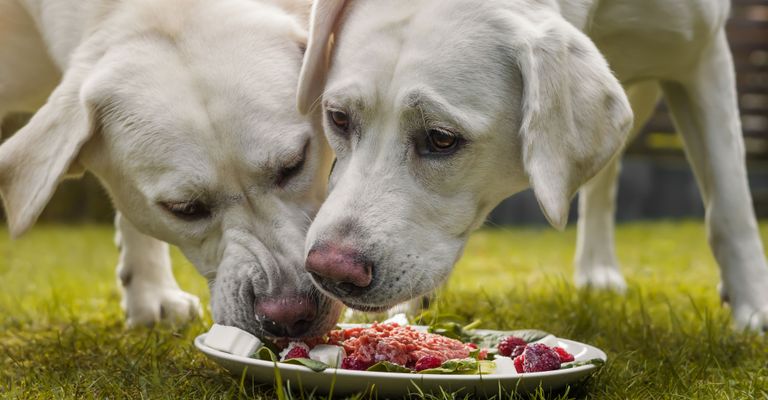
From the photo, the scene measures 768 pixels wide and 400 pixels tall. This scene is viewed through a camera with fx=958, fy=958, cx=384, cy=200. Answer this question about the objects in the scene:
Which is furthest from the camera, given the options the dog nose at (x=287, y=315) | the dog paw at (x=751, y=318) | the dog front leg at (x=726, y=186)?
the dog front leg at (x=726, y=186)

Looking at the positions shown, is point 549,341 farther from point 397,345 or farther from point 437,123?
point 437,123

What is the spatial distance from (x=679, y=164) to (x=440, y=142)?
9272mm

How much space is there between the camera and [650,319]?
3.98 m

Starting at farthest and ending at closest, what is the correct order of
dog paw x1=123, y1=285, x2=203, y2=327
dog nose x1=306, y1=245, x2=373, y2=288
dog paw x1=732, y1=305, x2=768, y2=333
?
dog paw x1=123, y1=285, x2=203, y2=327
dog paw x1=732, y1=305, x2=768, y2=333
dog nose x1=306, y1=245, x2=373, y2=288

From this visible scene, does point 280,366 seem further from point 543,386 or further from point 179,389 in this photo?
point 543,386

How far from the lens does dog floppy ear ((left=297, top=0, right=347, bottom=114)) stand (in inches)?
120

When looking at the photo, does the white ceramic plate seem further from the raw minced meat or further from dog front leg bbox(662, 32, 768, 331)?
dog front leg bbox(662, 32, 768, 331)

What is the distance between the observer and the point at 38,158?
3041mm

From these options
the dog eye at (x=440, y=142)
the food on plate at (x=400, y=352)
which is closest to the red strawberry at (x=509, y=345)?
the food on plate at (x=400, y=352)

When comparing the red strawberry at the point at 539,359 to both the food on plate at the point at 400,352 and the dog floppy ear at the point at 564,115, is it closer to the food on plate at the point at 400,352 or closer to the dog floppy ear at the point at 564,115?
the food on plate at the point at 400,352

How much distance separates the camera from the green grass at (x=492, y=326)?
287cm

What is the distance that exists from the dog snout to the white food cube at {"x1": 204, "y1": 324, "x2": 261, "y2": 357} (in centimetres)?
27

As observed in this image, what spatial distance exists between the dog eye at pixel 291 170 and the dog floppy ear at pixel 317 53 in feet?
0.46

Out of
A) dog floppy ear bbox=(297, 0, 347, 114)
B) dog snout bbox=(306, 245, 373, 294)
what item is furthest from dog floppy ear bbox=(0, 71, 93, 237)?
dog snout bbox=(306, 245, 373, 294)
